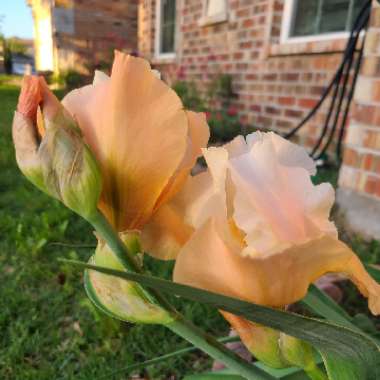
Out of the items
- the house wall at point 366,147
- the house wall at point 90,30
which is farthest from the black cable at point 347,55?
the house wall at point 90,30

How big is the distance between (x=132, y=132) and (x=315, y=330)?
0.16 meters

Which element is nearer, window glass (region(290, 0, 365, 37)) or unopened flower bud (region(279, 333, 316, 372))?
unopened flower bud (region(279, 333, 316, 372))

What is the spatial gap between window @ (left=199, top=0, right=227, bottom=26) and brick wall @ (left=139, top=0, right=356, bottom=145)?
2.4 inches

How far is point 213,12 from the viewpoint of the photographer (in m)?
3.84

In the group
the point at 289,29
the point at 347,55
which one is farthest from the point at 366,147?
the point at 289,29

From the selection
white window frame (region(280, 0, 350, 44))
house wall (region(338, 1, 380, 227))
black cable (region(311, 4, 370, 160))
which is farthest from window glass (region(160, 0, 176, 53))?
house wall (region(338, 1, 380, 227))

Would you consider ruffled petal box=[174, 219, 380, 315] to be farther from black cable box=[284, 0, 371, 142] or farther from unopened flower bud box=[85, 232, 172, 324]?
black cable box=[284, 0, 371, 142]

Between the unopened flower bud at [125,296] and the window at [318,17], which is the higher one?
the window at [318,17]

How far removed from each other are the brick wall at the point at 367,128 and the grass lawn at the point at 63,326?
0.27m

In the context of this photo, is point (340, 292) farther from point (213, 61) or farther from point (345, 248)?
point (213, 61)

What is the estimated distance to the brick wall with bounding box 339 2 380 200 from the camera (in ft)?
5.45

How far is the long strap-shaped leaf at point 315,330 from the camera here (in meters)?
0.22

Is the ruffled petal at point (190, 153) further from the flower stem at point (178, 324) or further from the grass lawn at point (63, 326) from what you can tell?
the grass lawn at point (63, 326)

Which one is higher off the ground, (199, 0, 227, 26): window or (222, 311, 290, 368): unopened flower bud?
(199, 0, 227, 26): window
